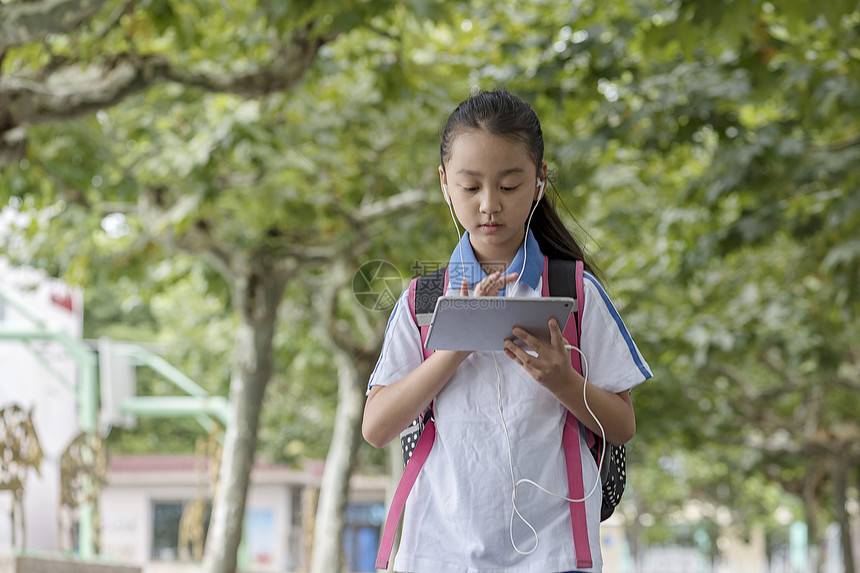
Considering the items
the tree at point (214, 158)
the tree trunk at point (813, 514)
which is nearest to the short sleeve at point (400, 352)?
the tree at point (214, 158)

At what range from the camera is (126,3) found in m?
6.34

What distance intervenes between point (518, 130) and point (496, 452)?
0.57 meters

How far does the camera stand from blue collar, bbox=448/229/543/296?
2055 millimetres

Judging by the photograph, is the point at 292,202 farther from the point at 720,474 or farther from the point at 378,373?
the point at 720,474

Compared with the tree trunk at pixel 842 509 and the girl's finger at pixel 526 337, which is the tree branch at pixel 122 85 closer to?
the girl's finger at pixel 526 337

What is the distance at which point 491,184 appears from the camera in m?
2.00

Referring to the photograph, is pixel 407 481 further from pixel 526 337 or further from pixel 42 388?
pixel 42 388

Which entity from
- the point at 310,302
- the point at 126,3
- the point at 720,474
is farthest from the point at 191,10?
the point at 720,474

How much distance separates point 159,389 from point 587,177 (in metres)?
21.9

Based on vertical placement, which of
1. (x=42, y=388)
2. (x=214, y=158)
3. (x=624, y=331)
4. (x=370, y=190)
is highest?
(x=42, y=388)

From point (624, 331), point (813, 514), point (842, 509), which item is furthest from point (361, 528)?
point (624, 331)

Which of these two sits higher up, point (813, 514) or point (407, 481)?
point (813, 514)

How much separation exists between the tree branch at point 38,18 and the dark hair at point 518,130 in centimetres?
351

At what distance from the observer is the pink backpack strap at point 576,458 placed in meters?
1.94
